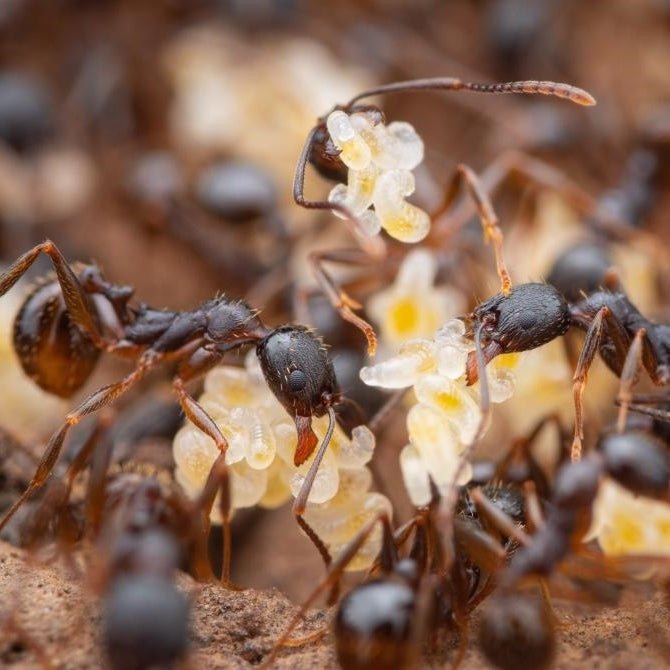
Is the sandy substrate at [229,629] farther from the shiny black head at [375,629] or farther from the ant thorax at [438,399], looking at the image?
the ant thorax at [438,399]

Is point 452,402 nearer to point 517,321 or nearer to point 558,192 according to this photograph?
point 517,321

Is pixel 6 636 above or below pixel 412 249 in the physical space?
below

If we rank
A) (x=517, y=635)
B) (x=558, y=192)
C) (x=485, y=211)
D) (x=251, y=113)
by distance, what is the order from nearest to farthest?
(x=517, y=635), (x=485, y=211), (x=558, y=192), (x=251, y=113)

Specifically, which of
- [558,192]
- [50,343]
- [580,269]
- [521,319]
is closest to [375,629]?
[521,319]

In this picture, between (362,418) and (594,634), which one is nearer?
(594,634)

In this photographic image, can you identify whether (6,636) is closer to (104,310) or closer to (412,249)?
(104,310)

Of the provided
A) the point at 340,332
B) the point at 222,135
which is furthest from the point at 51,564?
the point at 222,135
